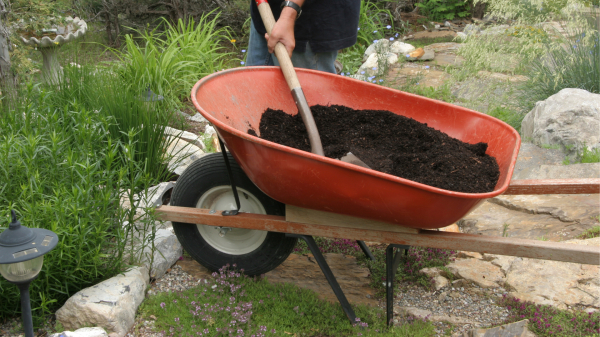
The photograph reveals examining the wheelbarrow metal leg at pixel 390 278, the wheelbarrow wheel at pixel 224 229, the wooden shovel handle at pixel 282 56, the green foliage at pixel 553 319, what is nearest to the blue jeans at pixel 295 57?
the wooden shovel handle at pixel 282 56

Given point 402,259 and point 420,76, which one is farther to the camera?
point 420,76

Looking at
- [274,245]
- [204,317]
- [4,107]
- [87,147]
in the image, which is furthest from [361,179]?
[4,107]

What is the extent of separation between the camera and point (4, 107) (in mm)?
2412

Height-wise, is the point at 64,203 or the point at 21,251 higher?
the point at 21,251

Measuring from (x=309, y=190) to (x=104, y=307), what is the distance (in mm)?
924

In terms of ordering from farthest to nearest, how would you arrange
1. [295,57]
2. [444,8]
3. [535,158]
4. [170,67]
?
[444,8] → [170,67] → [535,158] → [295,57]

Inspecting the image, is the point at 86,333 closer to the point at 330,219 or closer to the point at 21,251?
the point at 21,251

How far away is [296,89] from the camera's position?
2.02 metres

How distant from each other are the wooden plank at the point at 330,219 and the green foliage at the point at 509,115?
2.60 meters

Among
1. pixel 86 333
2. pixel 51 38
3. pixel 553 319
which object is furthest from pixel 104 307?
pixel 51 38

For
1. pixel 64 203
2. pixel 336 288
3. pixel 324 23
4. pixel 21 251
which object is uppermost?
pixel 324 23

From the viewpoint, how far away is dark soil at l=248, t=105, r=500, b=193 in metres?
1.74

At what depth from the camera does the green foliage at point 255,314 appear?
1.85 meters

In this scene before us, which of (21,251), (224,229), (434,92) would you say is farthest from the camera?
(434,92)
